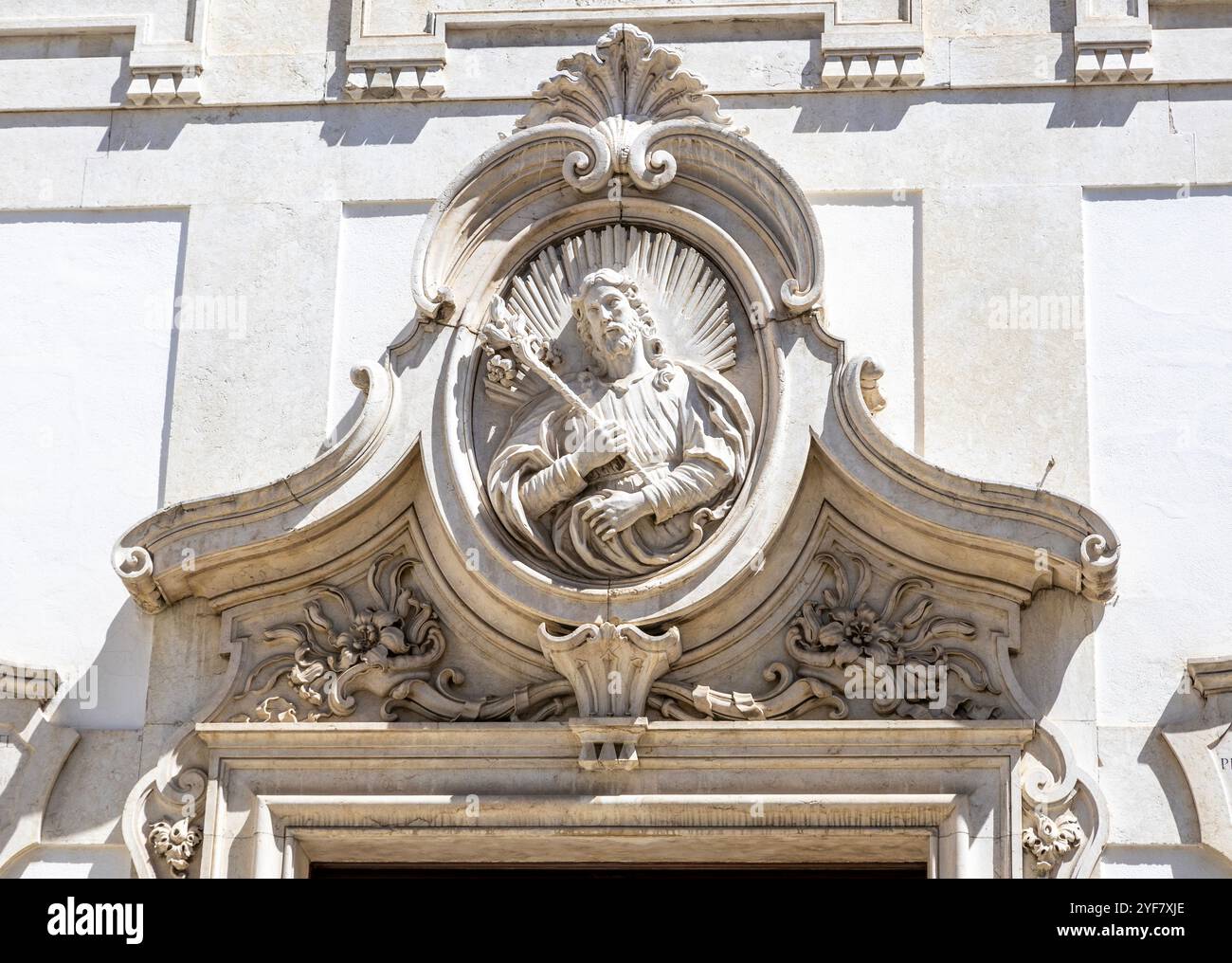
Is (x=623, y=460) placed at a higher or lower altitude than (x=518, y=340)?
lower

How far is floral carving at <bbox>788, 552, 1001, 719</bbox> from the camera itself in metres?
9.95

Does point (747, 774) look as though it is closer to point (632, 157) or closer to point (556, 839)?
point (556, 839)

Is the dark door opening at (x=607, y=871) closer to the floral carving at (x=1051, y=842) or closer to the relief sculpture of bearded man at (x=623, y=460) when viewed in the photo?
the floral carving at (x=1051, y=842)

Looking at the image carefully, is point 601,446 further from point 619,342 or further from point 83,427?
point 83,427

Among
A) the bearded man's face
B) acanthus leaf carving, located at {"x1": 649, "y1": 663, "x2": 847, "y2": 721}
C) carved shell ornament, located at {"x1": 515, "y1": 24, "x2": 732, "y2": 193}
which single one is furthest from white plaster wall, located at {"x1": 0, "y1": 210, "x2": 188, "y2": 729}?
acanthus leaf carving, located at {"x1": 649, "y1": 663, "x2": 847, "y2": 721}

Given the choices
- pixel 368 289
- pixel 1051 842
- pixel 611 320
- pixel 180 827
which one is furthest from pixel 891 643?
pixel 180 827

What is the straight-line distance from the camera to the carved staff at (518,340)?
34.2ft

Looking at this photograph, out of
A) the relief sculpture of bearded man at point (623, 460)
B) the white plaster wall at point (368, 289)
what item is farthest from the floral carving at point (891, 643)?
the white plaster wall at point (368, 289)

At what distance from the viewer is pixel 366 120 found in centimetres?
1125

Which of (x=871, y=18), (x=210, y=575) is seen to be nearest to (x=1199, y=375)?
(x=871, y=18)

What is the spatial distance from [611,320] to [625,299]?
0.14 m

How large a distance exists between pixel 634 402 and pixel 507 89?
5.80 ft

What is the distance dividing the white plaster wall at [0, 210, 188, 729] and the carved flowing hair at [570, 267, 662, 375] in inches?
72.0

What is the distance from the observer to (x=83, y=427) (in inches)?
430
